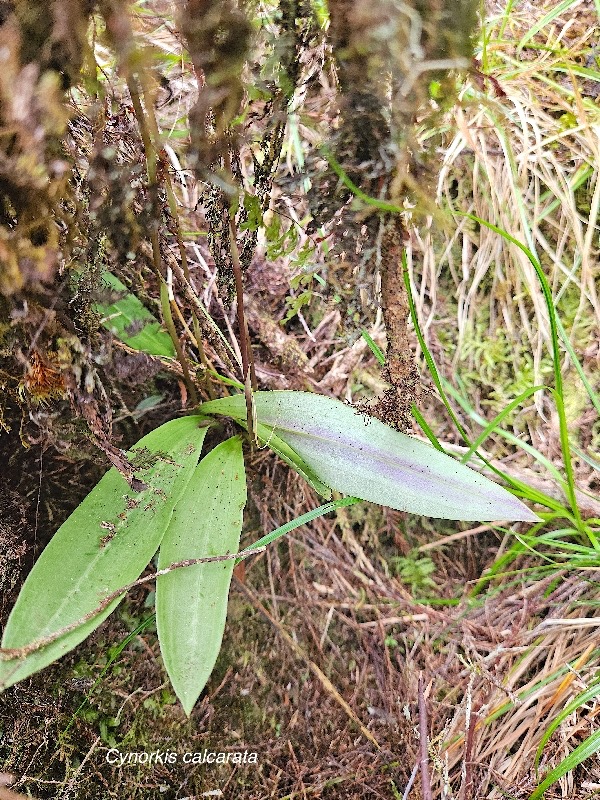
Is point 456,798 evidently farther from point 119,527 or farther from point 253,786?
point 119,527

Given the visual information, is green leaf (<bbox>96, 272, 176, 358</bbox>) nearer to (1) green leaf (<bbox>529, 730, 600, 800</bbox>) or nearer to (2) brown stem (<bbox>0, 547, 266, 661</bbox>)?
(2) brown stem (<bbox>0, 547, 266, 661</bbox>)

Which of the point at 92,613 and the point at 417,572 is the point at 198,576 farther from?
the point at 417,572

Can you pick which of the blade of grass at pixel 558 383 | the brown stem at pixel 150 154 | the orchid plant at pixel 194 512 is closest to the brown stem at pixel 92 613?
the orchid plant at pixel 194 512

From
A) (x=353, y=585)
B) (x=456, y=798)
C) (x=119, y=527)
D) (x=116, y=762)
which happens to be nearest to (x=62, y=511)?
(x=119, y=527)

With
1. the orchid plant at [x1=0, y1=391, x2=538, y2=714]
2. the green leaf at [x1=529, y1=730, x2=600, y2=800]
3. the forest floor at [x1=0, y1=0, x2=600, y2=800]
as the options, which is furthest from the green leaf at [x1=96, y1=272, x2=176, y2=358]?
the green leaf at [x1=529, y1=730, x2=600, y2=800]

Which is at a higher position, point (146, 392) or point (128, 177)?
point (128, 177)

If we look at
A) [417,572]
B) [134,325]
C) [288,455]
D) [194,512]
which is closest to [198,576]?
[194,512]

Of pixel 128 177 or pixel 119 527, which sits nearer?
pixel 128 177
